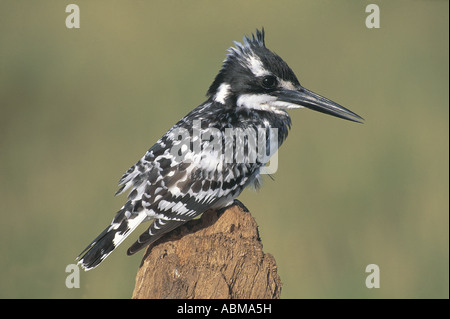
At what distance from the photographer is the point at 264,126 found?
4.73 metres

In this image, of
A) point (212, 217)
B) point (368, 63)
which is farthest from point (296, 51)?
point (212, 217)

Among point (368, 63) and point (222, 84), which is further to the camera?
point (368, 63)

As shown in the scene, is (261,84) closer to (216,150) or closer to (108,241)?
(216,150)

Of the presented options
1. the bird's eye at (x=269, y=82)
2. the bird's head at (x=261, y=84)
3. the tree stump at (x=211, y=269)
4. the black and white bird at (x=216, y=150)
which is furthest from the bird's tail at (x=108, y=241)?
the bird's eye at (x=269, y=82)

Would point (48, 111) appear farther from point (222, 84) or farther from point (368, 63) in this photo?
Answer: point (368, 63)

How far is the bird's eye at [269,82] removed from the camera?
186 inches

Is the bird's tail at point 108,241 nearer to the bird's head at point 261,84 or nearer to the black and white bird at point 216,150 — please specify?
the black and white bird at point 216,150

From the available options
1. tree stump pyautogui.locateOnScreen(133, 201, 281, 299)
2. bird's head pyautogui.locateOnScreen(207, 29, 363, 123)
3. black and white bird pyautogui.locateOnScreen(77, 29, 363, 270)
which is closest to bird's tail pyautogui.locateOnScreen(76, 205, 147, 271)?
black and white bird pyautogui.locateOnScreen(77, 29, 363, 270)

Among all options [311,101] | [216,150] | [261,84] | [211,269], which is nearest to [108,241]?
[211,269]

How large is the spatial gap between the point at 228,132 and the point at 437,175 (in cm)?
363

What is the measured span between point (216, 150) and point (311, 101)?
0.82m

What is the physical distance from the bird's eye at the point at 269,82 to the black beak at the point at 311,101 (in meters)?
0.08

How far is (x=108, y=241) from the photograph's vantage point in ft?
13.8

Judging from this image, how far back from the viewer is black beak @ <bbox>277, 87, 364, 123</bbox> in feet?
15.6
